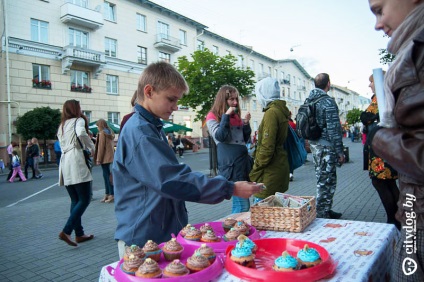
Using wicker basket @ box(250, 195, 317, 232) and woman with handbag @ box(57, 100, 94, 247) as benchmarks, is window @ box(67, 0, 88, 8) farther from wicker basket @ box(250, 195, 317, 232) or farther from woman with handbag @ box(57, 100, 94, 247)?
wicker basket @ box(250, 195, 317, 232)

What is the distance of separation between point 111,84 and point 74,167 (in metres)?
22.8

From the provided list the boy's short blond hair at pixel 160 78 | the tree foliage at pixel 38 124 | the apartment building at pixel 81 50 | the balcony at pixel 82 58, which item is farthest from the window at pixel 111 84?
the boy's short blond hair at pixel 160 78

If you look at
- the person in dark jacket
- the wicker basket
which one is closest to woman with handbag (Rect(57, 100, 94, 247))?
the person in dark jacket

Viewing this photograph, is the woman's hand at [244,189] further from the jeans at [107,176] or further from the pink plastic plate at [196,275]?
the jeans at [107,176]

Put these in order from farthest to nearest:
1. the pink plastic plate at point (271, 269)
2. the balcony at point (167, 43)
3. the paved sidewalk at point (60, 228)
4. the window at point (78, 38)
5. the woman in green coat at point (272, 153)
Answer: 1. the balcony at point (167, 43)
2. the window at point (78, 38)
3. the paved sidewalk at point (60, 228)
4. the woman in green coat at point (272, 153)
5. the pink plastic plate at point (271, 269)

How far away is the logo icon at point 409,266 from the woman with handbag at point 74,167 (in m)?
4.40

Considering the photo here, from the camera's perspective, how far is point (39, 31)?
21.3 metres

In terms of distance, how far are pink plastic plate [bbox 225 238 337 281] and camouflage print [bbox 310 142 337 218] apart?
307 centimetres

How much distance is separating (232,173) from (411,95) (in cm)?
333

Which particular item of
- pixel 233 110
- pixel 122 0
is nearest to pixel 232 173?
pixel 233 110

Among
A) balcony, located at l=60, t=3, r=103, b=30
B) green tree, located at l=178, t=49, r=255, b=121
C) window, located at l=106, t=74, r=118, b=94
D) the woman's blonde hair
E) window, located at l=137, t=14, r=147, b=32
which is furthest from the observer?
window, located at l=137, t=14, r=147, b=32

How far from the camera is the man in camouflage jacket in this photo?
4523 mm

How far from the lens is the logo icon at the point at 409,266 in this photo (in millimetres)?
1082

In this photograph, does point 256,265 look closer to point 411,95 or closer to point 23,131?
point 411,95
